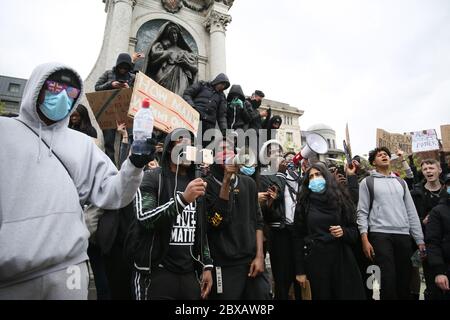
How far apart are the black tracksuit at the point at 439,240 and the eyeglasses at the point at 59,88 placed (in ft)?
14.2

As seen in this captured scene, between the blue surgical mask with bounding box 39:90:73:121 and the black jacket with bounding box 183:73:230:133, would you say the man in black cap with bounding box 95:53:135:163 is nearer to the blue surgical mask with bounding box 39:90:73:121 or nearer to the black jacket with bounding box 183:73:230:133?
the black jacket with bounding box 183:73:230:133

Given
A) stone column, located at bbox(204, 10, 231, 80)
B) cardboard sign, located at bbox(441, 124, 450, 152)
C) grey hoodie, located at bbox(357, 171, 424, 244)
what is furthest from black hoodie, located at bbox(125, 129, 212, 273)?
stone column, located at bbox(204, 10, 231, 80)

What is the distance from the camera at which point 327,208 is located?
378 centimetres

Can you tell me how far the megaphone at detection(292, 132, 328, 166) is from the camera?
200 inches

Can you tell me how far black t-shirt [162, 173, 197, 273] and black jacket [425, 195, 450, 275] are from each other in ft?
10.0

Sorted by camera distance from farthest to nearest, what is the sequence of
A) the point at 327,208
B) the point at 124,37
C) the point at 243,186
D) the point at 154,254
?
the point at 124,37 < the point at 327,208 < the point at 243,186 < the point at 154,254

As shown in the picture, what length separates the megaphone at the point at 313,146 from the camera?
16.6 ft

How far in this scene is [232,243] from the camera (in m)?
3.08

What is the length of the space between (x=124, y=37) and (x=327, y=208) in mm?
7170

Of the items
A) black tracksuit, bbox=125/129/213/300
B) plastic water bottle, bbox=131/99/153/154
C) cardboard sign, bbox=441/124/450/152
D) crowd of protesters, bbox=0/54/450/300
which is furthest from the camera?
cardboard sign, bbox=441/124/450/152

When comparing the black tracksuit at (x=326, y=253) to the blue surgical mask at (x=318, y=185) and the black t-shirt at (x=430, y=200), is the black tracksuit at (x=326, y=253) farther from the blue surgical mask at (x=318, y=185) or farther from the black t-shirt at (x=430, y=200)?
the black t-shirt at (x=430, y=200)
